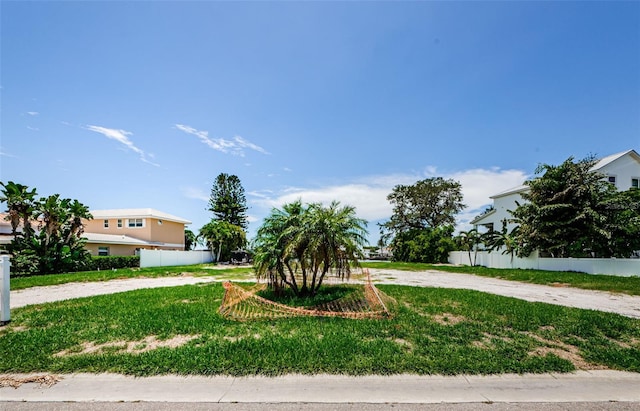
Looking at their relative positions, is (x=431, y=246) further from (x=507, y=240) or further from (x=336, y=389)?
(x=336, y=389)

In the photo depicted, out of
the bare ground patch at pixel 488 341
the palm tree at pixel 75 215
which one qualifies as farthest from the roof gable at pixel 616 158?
the palm tree at pixel 75 215

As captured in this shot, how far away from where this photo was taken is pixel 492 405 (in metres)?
3.57

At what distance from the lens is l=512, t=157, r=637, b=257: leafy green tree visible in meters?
19.7

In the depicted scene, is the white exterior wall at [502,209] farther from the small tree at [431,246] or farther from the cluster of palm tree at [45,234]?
the cluster of palm tree at [45,234]

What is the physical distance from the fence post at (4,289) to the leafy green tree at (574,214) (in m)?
24.3

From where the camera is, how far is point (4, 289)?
660cm

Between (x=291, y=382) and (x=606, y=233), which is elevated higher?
(x=606, y=233)

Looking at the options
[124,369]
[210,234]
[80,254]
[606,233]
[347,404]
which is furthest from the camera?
[210,234]

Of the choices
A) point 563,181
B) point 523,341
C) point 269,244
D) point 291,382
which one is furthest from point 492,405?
point 563,181

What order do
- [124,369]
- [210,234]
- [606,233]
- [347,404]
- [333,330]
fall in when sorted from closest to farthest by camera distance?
[347,404] → [124,369] → [333,330] → [606,233] → [210,234]

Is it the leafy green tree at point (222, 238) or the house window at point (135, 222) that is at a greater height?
the house window at point (135, 222)

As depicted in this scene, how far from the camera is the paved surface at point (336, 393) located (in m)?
3.54

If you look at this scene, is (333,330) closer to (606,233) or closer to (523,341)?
(523,341)

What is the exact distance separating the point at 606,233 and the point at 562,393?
64.5 ft
